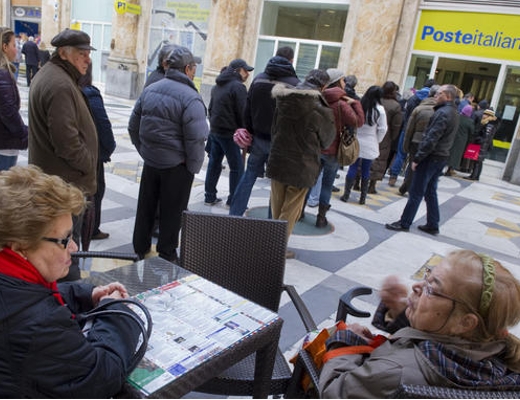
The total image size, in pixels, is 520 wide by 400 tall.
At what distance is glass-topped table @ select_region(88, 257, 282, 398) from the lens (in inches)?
52.5

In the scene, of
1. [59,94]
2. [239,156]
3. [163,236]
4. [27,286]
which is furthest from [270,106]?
[27,286]

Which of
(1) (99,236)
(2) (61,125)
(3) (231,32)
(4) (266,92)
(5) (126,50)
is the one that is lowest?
(1) (99,236)

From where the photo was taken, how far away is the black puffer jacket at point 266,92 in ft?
14.3

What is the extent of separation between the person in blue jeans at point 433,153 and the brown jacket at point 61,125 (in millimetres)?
3789

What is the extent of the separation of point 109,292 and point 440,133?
14.7 ft

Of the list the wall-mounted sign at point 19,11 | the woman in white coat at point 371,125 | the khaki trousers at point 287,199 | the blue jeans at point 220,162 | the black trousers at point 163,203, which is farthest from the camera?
the wall-mounted sign at point 19,11

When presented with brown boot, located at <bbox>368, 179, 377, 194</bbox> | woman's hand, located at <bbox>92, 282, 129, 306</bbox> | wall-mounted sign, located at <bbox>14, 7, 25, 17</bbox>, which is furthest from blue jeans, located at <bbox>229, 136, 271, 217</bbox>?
Result: wall-mounted sign, located at <bbox>14, 7, 25, 17</bbox>

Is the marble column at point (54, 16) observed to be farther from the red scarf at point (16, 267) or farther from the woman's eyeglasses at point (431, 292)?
the woman's eyeglasses at point (431, 292)

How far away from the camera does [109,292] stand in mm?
1640

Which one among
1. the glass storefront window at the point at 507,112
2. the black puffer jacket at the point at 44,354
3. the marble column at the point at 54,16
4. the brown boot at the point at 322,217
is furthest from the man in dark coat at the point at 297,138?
the marble column at the point at 54,16

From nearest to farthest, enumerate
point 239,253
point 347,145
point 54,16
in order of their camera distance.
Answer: point 239,253, point 347,145, point 54,16

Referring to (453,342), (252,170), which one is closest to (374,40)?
(252,170)

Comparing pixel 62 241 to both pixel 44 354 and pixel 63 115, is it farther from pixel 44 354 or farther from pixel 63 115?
pixel 63 115

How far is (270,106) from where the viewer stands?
4.45 m
